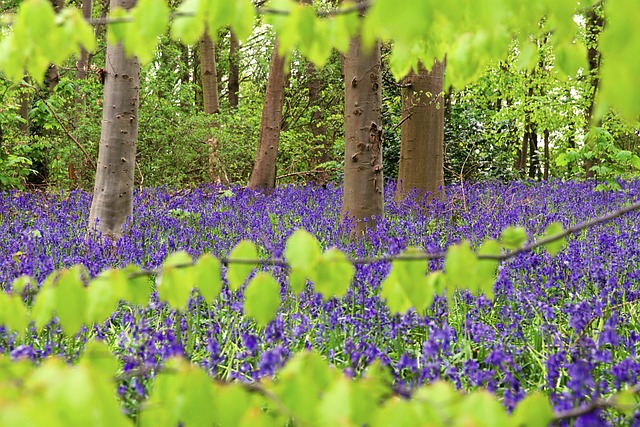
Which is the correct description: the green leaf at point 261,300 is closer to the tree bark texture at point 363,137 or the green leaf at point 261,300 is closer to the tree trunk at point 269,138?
the tree bark texture at point 363,137

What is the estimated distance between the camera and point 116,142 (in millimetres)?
6199

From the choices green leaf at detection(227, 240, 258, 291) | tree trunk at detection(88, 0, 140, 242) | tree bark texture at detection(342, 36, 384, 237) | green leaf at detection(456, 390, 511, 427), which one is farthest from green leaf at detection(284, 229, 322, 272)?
tree trunk at detection(88, 0, 140, 242)

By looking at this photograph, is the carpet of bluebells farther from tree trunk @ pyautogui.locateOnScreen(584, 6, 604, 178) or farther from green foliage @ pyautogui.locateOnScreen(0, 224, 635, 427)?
tree trunk @ pyautogui.locateOnScreen(584, 6, 604, 178)

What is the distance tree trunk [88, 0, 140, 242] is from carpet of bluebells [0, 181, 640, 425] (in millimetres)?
327

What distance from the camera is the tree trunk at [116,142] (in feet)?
20.1

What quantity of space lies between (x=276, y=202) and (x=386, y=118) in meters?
6.24

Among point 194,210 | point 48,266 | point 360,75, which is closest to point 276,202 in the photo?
A: point 194,210

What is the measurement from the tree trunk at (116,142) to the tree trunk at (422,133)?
13.0 feet

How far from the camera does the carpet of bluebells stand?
2607mm

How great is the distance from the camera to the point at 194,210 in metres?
8.23

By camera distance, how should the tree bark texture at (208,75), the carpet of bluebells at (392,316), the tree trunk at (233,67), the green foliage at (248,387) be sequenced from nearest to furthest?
the green foliage at (248,387)
the carpet of bluebells at (392,316)
the tree bark texture at (208,75)
the tree trunk at (233,67)

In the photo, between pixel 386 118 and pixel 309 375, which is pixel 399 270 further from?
pixel 386 118

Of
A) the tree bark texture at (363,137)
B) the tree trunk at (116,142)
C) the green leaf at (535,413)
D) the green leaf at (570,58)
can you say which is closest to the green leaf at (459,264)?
the green leaf at (535,413)

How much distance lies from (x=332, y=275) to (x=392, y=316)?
2.12 meters
